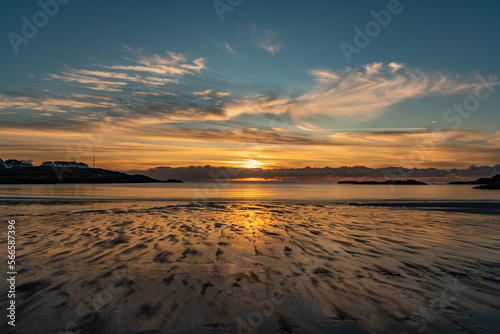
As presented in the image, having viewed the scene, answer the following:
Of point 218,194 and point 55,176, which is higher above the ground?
point 55,176

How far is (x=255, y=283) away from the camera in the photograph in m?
7.39

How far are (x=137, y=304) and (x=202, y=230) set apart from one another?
9.43 metres

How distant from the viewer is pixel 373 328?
16.5 feet

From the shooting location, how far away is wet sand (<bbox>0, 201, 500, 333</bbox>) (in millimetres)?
5250

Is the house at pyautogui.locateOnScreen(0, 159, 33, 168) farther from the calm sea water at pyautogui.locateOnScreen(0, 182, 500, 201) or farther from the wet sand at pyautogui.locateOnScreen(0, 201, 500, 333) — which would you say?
the wet sand at pyautogui.locateOnScreen(0, 201, 500, 333)

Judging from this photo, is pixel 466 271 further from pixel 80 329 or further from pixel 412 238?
pixel 80 329

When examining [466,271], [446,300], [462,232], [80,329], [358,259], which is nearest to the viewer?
[80,329]

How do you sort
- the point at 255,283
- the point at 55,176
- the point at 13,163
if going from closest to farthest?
the point at 255,283, the point at 55,176, the point at 13,163

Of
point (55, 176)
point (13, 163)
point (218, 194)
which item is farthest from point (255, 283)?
point (13, 163)

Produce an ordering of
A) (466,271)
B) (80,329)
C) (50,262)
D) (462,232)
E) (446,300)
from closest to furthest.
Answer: (80,329)
(446,300)
(466,271)
(50,262)
(462,232)

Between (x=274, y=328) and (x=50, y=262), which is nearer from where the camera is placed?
(x=274, y=328)

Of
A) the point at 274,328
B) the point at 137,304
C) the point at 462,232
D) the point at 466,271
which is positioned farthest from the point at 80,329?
the point at 462,232

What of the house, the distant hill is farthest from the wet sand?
the house

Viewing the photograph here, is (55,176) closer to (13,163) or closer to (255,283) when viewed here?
(13,163)
